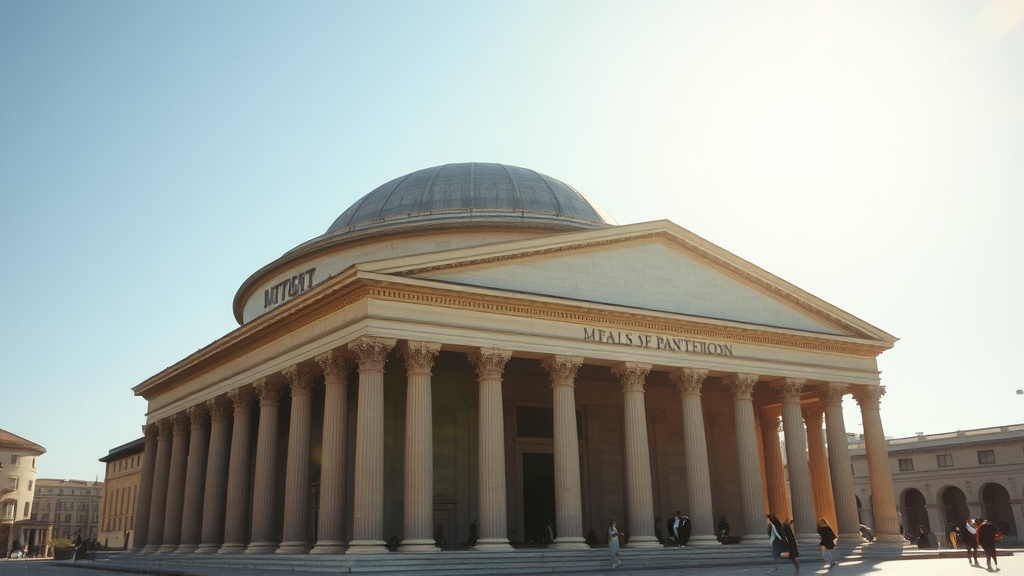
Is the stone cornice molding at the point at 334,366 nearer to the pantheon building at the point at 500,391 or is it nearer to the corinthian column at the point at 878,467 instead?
the pantheon building at the point at 500,391

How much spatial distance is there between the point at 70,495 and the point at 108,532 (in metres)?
76.1

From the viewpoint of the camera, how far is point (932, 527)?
66.4 metres

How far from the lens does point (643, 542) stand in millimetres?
27641

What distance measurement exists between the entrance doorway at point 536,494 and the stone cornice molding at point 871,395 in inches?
521

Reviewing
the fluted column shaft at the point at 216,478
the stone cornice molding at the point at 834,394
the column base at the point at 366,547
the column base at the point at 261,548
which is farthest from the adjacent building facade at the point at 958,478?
the column base at the point at 366,547

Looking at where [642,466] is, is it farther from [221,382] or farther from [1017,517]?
[1017,517]

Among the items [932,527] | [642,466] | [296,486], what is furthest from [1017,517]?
[296,486]

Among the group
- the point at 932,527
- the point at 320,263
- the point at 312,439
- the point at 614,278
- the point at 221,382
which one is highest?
the point at 320,263

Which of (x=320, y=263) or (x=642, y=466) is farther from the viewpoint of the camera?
(x=320, y=263)

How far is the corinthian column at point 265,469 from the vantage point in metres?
29.4

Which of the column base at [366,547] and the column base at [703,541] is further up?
the column base at [366,547]

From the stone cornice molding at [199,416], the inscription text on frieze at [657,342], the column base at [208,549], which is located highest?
the inscription text on frieze at [657,342]

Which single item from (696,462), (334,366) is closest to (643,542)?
(696,462)

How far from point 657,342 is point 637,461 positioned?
4229 mm
